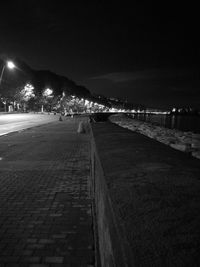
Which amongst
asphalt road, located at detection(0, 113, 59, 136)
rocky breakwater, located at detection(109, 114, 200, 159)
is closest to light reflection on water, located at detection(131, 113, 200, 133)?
rocky breakwater, located at detection(109, 114, 200, 159)

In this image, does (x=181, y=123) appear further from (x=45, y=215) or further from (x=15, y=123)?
(x=45, y=215)

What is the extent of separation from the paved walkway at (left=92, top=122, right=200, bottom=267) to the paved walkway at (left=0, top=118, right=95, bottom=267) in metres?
1.45

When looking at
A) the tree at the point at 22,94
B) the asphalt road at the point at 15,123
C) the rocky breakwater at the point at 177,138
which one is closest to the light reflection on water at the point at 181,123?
the rocky breakwater at the point at 177,138

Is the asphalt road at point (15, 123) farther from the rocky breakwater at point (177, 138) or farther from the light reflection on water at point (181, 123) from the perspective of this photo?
the light reflection on water at point (181, 123)

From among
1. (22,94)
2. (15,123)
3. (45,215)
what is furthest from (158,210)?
(22,94)

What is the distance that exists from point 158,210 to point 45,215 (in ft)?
11.8

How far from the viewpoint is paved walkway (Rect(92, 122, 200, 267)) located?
4.29 ft

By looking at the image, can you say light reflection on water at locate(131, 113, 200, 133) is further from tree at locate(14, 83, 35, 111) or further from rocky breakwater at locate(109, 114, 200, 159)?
tree at locate(14, 83, 35, 111)

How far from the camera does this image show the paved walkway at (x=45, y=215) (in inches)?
142

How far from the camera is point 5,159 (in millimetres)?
10461

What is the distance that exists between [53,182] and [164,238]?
6106mm

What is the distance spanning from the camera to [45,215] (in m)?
4.98

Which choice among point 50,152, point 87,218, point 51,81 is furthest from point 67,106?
point 87,218

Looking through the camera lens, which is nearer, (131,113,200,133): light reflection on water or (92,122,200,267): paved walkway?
(92,122,200,267): paved walkway
